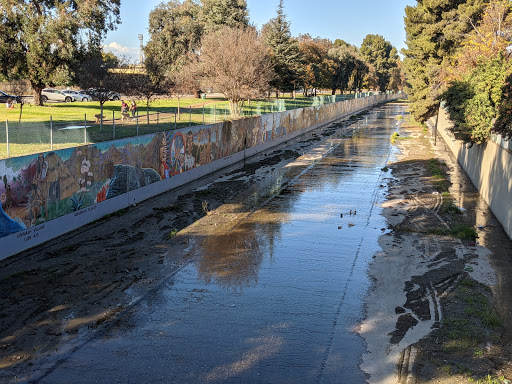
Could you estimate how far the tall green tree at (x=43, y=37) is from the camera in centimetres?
3694

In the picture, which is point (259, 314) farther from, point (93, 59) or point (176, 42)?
point (176, 42)

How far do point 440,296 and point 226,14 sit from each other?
54028 mm

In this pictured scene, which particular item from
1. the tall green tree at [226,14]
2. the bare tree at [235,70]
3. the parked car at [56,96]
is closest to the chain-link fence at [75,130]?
the bare tree at [235,70]

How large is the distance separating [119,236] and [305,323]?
26.7 ft

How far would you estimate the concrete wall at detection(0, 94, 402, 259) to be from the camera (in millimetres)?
15266

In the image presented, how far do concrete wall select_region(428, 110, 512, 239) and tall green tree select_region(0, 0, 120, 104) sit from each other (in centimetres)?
2727

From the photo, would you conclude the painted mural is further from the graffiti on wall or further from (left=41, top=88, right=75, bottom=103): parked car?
(left=41, top=88, right=75, bottom=103): parked car

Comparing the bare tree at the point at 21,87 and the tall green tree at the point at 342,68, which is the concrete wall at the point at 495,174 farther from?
the tall green tree at the point at 342,68

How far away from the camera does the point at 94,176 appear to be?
1900cm

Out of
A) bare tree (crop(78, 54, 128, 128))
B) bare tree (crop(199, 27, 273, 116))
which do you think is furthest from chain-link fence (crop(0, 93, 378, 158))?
bare tree (crop(199, 27, 273, 116))

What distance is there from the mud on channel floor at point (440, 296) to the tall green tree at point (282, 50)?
136ft

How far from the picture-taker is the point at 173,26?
62.7 m

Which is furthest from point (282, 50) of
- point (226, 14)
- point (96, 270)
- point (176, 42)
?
point (96, 270)

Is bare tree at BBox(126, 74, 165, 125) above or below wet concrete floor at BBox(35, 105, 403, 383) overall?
above
